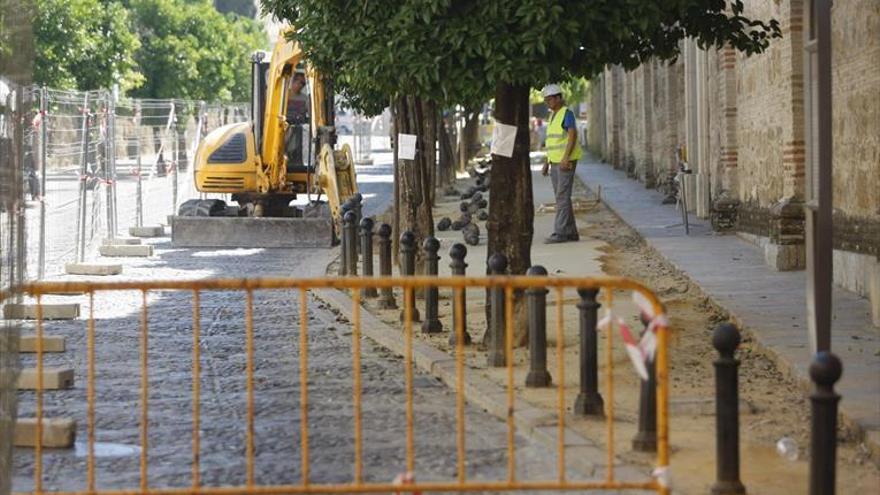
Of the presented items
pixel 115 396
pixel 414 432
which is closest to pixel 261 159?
pixel 115 396

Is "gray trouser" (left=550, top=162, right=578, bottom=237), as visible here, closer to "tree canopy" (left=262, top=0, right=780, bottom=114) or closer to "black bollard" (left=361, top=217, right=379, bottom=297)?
"black bollard" (left=361, top=217, right=379, bottom=297)

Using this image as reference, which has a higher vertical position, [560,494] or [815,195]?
[815,195]

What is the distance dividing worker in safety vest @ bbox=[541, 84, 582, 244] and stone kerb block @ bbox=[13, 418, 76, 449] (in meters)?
12.5

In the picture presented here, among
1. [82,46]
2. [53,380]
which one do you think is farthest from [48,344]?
[82,46]

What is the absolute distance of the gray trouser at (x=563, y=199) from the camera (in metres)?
21.5

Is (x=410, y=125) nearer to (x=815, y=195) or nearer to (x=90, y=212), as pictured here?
(x=90, y=212)

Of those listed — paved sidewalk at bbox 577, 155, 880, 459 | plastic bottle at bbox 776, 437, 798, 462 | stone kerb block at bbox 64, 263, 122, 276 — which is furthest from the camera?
stone kerb block at bbox 64, 263, 122, 276

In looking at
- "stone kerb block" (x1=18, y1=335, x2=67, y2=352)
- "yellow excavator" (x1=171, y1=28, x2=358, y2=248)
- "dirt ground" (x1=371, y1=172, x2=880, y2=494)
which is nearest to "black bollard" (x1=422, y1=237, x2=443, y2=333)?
"dirt ground" (x1=371, y1=172, x2=880, y2=494)

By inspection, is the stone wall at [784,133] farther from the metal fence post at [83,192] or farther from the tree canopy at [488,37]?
the metal fence post at [83,192]

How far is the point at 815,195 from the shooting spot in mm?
9492

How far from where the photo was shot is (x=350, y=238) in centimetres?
1773

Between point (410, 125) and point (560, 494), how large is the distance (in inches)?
398

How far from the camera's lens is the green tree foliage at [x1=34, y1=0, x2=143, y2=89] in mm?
50469

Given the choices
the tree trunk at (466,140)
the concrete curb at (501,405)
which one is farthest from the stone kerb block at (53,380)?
the tree trunk at (466,140)
